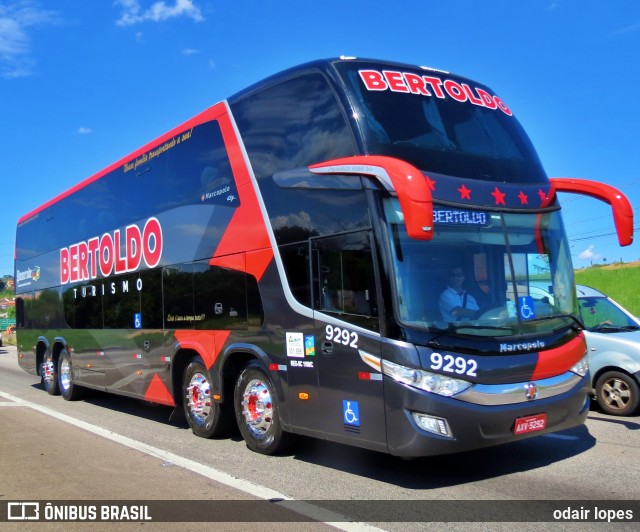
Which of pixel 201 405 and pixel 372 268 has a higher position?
pixel 372 268

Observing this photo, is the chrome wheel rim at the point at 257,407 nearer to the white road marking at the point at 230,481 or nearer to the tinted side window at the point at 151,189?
the white road marking at the point at 230,481

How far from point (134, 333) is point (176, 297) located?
1.71 m

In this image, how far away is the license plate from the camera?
5.78 m

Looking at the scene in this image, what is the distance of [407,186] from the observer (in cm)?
509

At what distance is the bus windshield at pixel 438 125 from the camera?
618cm

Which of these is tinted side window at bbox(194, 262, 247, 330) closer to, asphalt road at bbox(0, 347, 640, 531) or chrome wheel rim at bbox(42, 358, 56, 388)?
asphalt road at bbox(0, 347, 640, 531)

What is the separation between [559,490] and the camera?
570 cm

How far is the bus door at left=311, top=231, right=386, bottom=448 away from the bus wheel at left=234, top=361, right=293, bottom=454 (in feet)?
3.49

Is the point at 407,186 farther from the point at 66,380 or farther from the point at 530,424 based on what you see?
the point at 66,380

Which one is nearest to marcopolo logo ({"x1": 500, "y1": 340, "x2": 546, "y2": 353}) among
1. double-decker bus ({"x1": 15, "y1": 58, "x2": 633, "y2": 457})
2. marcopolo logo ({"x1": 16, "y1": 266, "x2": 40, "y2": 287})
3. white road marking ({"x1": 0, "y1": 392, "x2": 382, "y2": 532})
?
double-decker bus ({"x1": 15, "y1": 58, "x2": 633, "y2": 457})

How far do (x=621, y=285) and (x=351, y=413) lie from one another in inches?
1423

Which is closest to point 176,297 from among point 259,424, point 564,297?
point 259,424

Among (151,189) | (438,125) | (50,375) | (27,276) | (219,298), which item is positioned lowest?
(50,375)

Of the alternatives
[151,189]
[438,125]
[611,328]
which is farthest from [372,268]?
[611,328]
